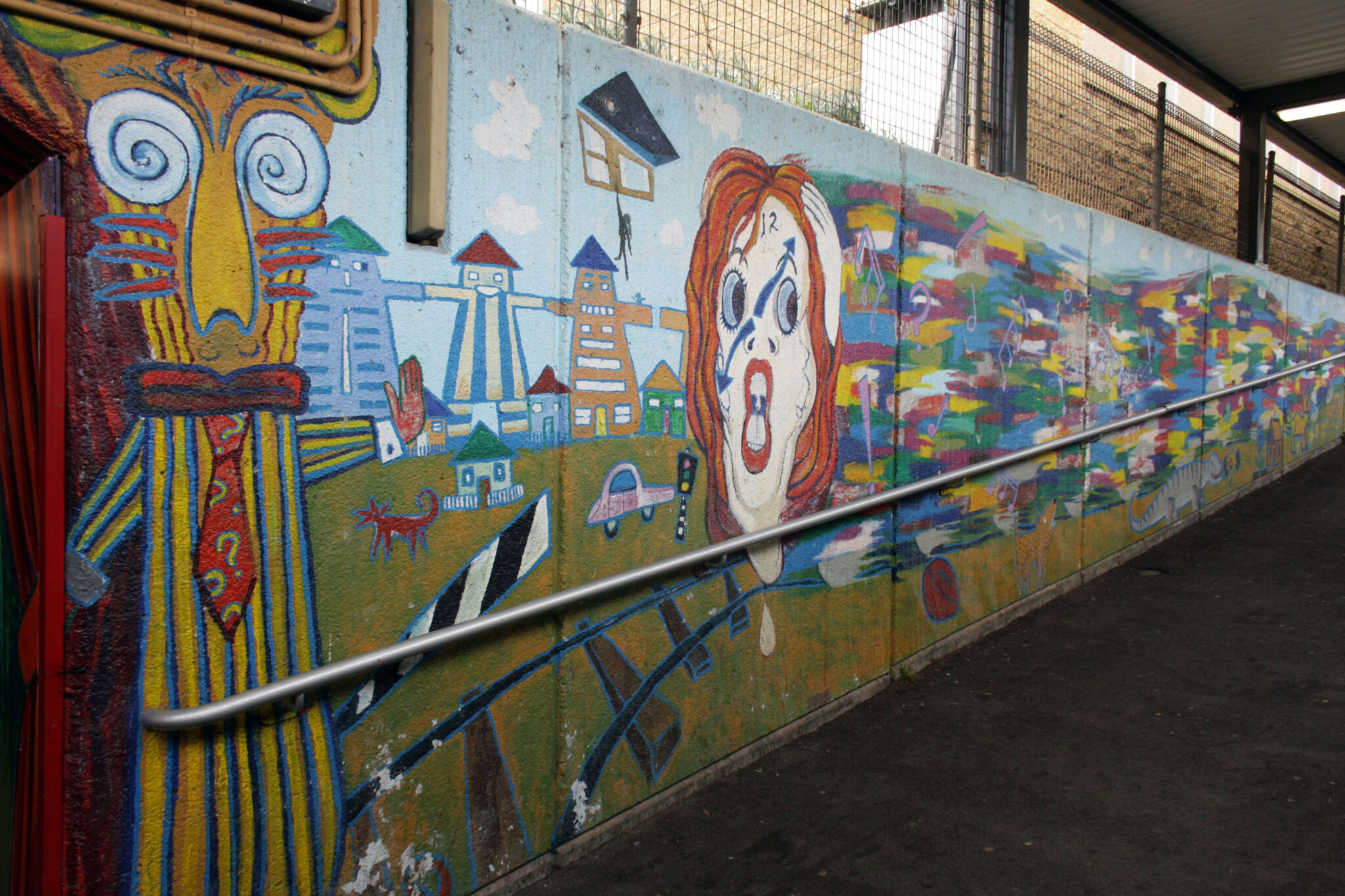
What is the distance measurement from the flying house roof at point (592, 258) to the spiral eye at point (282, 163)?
842 millimetres

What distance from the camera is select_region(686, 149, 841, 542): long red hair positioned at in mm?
3264

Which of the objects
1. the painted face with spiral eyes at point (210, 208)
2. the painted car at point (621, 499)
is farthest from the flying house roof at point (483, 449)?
the painted face with spiral eyes at point (210, 208)

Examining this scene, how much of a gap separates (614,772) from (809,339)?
1.90 metres

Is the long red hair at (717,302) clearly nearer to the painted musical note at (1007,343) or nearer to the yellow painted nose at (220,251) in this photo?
the yellow painted nose at (220,251)

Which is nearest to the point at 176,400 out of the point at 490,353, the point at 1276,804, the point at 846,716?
the point at 490,353

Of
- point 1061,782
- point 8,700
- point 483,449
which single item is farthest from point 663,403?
point 1061,782

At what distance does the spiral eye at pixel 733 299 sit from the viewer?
3.37 m

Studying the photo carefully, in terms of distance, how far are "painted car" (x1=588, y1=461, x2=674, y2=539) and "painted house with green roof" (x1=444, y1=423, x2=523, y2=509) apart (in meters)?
0.36

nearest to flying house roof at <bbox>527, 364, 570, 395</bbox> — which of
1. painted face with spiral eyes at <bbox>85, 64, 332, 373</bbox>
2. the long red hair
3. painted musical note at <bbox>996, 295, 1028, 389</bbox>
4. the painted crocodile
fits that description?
the long red hair

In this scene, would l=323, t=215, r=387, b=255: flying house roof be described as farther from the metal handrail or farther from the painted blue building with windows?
the metal handrail

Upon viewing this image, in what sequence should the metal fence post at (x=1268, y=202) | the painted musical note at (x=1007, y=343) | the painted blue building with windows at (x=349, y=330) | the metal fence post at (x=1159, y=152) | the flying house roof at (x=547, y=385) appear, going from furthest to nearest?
the metal fence post at (x=1268, y=202)
the metal fence post at (x=1159, y=152)
the painted musical note at (x=1007, y=343)
the flying house roof at (x=547, y=385)
the painted blue building with windows at (x=349, y=330)

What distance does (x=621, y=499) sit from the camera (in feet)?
9.93

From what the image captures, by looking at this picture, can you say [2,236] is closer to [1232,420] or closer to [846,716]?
[846,716]

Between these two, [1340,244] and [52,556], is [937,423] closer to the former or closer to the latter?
Answer: [52,556]
